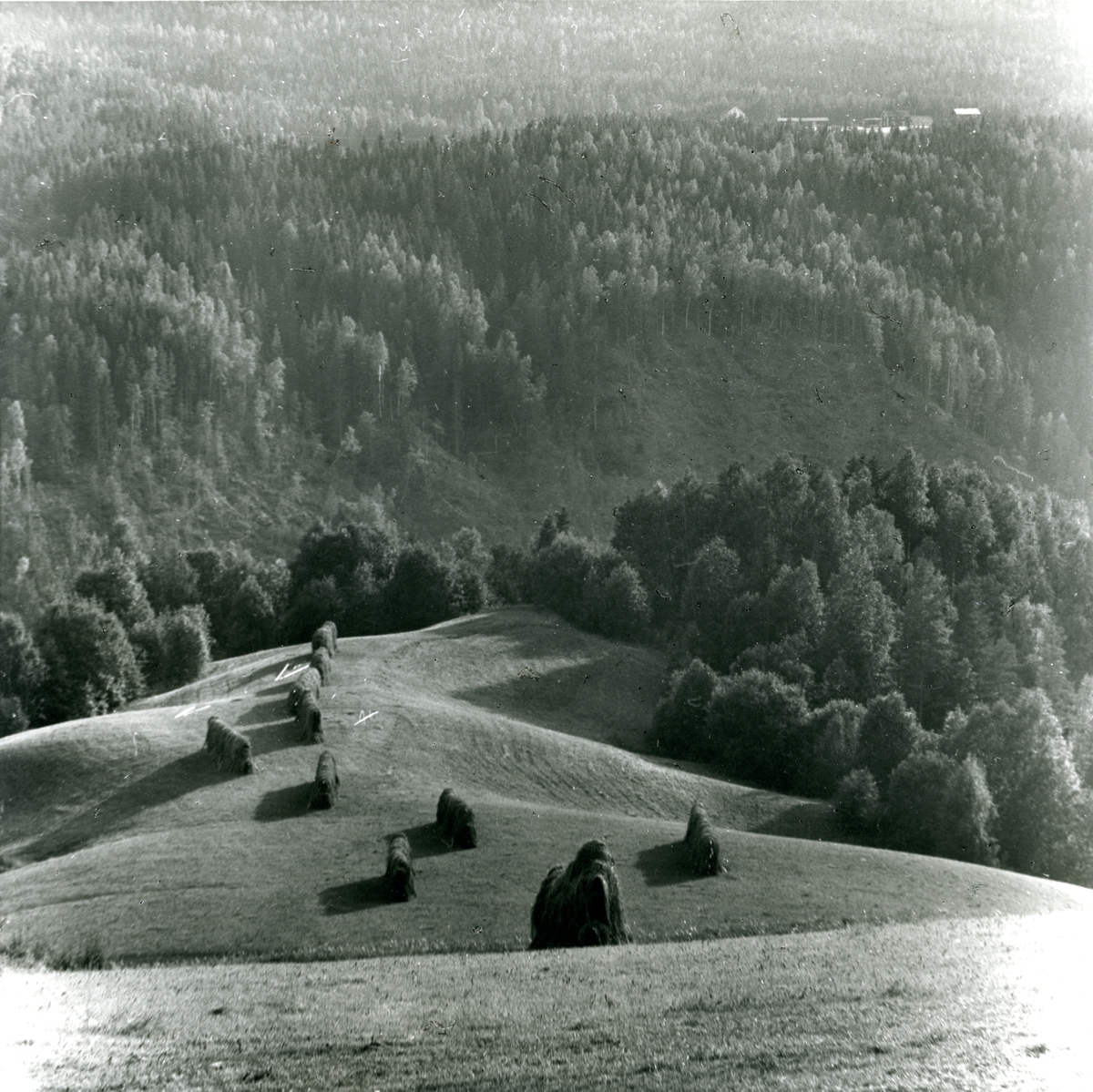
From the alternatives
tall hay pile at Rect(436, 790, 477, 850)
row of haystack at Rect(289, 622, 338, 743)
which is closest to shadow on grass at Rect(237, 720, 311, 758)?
row of haystack at Rect(289, 622, 338, 743)

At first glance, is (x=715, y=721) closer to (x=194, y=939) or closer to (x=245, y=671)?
(x=245, y=671)

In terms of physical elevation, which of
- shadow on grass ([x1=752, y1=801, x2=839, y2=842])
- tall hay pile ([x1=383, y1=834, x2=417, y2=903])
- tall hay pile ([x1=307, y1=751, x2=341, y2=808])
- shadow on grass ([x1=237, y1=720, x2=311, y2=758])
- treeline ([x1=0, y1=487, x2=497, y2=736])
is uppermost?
tall hay pile ([x1=383, y1=834, x2=417, y2=903])

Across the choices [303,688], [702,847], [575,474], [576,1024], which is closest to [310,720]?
[303,688]

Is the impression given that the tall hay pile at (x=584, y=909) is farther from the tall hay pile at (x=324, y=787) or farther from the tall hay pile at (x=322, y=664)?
the tall hay pile at (x=322, y=664)

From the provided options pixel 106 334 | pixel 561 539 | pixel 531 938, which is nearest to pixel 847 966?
pixel 531 938

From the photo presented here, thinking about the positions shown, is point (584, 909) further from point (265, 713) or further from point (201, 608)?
point (201, 608)

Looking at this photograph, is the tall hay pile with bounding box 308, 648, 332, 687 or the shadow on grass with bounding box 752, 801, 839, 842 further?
the tall hay pile with bounding box 308, 648, 332, 687

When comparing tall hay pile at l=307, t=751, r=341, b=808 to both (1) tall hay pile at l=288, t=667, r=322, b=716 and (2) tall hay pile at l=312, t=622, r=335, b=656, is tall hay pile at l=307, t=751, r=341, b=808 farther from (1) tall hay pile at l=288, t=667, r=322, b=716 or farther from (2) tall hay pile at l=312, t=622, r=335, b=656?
(2) tall hay pile at l=312, t=622, r=335, b=656

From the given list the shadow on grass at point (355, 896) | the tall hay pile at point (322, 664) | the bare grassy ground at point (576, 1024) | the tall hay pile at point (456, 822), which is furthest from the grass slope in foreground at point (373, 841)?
the bare grassy ground at point (576, 1024)
